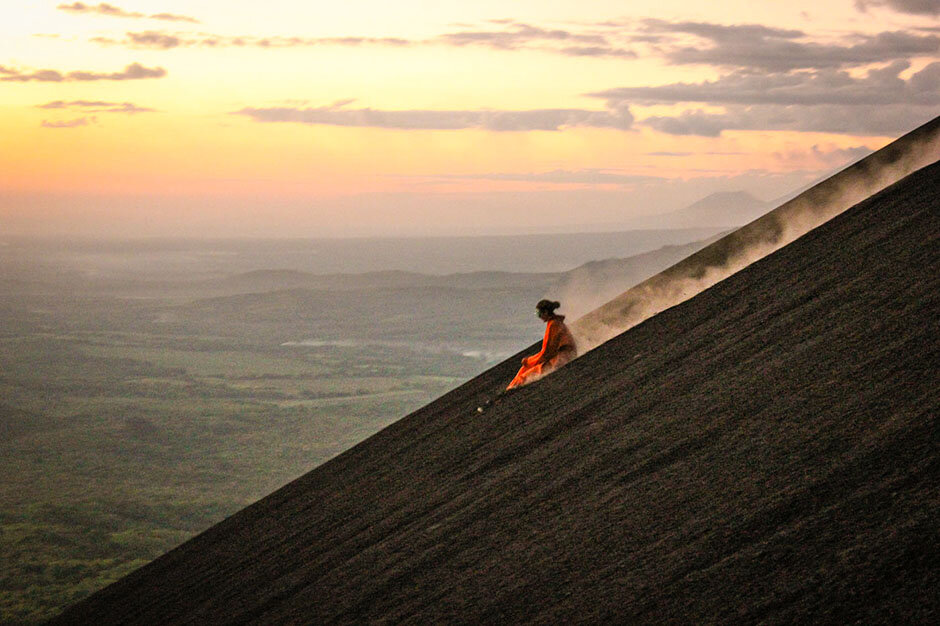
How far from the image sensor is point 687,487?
23.7 feet

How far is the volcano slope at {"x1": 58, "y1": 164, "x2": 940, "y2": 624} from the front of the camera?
567 centimetres

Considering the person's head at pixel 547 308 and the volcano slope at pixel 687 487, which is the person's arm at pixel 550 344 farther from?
the volcano slope at pixel 687 487

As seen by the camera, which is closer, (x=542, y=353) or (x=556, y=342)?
(x=556, y=342)

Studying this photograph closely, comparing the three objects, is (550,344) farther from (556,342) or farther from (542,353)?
(542,353)

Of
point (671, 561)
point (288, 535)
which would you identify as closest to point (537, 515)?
point (671, 561)

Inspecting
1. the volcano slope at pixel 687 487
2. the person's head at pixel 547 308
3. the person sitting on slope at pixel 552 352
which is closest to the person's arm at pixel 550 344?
the person sitting on slope at pixel 552 352

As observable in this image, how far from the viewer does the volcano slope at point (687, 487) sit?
567 cm

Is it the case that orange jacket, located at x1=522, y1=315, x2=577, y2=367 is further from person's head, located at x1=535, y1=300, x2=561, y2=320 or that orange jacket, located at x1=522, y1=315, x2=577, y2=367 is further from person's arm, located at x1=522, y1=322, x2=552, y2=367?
person's head, located at x1=535, y1=300, x2=561, y2=320

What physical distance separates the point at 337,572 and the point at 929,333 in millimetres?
5403

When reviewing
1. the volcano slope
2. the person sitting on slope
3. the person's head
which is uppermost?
the person's head

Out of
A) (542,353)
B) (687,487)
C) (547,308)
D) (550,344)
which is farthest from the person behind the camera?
(542,353)

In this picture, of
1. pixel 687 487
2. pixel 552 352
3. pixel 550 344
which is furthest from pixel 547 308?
pixel 687 487

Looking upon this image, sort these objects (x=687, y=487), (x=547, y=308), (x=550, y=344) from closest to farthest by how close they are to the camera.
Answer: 1. (x=687, y=487)
2. (x=547, y=308)
3. (x=550, y=344)

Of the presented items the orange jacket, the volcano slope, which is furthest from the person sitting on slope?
the volcano slope
